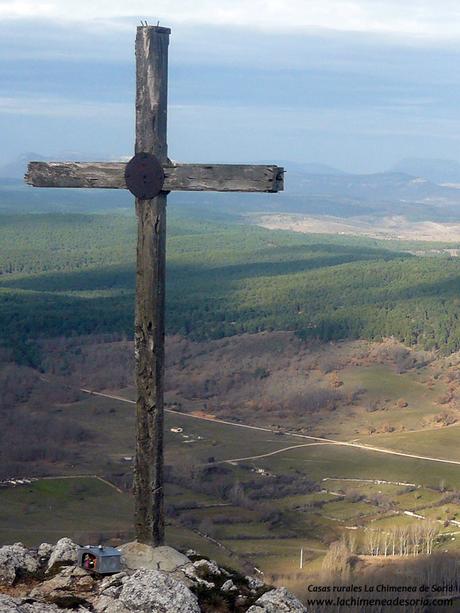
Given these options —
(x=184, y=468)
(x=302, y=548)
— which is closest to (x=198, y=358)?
(x=184, y=468)

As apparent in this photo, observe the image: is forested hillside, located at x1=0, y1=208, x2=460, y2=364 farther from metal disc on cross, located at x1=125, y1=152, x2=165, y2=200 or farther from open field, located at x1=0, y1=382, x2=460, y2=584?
metal disc on cross, located at x1=125, y1=152, x2=165, y2=200

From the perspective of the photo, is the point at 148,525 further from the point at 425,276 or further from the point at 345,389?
the point at 425,276

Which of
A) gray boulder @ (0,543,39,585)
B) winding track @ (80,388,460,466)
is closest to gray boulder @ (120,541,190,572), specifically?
gray boulder @ (0,543,39,585)

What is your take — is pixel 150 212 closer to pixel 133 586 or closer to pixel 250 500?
pixel 133 586

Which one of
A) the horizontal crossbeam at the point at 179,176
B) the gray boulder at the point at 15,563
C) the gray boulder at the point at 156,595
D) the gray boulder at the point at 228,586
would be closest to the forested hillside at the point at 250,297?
the horizontal crossbeam at the point at 179,176

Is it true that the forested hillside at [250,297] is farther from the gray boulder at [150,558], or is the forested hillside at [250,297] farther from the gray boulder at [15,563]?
the gray boulder at [150,558]

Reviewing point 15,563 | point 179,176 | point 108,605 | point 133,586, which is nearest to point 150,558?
point 133,586
